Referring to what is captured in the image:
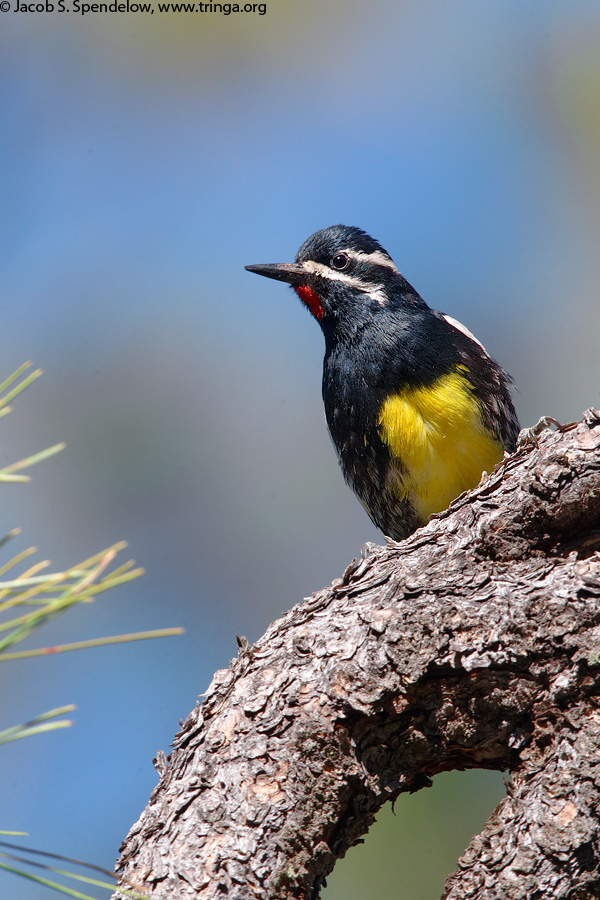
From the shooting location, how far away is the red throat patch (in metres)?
4.86

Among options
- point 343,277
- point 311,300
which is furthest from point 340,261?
point 311,300

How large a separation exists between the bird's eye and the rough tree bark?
2.52 metres

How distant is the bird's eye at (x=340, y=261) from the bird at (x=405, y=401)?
0.14 m

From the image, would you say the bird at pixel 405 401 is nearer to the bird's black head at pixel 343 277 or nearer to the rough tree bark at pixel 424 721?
the bird's black head at pixel 343 277

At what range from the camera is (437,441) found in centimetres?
394

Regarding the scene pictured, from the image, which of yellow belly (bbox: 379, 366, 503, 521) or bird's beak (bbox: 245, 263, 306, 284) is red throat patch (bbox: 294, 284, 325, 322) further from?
yellow belly (bbox: 379, 366, 503, 521)

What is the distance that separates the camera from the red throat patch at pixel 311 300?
486cm

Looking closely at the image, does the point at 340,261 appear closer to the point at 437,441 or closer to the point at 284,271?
the point at 284,271

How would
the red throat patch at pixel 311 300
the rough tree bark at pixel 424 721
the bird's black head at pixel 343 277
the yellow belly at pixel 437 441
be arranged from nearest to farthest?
1. the rough tree bark at pixel 424 721
2. the yellow belly at pixel 437 441
3. the bird's black head at pixel 343 277
4. the red throat patch at pixel 311 300

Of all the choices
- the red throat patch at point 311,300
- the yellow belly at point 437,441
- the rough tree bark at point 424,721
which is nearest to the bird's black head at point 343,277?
the red throat patch at point 311,300

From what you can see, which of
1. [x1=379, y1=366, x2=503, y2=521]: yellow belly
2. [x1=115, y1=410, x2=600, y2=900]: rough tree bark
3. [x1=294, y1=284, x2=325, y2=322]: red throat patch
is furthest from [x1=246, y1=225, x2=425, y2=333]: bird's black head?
[x1=115, y1=410, x2=600, y2=900]: rough tree bark

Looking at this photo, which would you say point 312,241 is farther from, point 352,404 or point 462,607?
point 462,607

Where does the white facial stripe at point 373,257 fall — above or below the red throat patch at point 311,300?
above

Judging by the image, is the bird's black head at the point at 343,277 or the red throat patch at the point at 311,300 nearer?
the bird's black head at the point at 343,277
